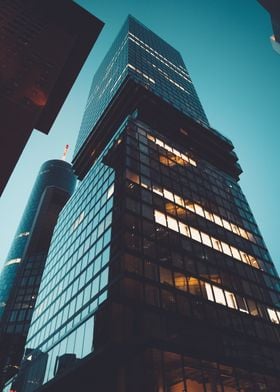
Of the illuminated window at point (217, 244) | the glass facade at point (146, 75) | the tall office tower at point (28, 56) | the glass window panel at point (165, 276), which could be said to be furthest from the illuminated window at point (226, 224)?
the glass facade at point (146, 75)

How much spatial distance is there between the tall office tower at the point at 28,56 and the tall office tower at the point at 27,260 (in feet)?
200

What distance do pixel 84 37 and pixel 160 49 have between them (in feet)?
227

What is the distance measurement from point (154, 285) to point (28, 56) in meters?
23.3

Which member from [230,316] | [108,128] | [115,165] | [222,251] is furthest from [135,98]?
[230,316]

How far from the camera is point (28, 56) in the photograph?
2705 centimetres

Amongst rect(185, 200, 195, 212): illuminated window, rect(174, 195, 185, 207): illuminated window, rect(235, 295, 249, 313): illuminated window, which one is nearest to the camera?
rect(235, 295, 249, 313): illuminated window

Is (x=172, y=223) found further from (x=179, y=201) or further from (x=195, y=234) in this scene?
(x=179, y=201)

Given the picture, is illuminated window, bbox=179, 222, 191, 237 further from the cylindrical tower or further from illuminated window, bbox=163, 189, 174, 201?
the cylindrical tower

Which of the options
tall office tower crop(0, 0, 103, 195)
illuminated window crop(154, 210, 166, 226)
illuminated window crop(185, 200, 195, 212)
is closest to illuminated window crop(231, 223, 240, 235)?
illuminated window crop(185, 200, 195, 212)

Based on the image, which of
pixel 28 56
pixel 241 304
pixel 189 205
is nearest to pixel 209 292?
pixel 241 304

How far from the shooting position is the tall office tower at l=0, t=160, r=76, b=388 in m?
73.4

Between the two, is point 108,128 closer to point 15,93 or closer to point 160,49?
point 15,93

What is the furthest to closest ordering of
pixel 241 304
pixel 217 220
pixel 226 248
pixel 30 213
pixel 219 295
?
pixel 30 213 → pixel 217 220 → pixel 226 248 → pixel 241 304 → pixel 219 295

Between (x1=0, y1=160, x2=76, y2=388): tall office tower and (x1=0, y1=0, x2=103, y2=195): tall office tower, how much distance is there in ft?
200
